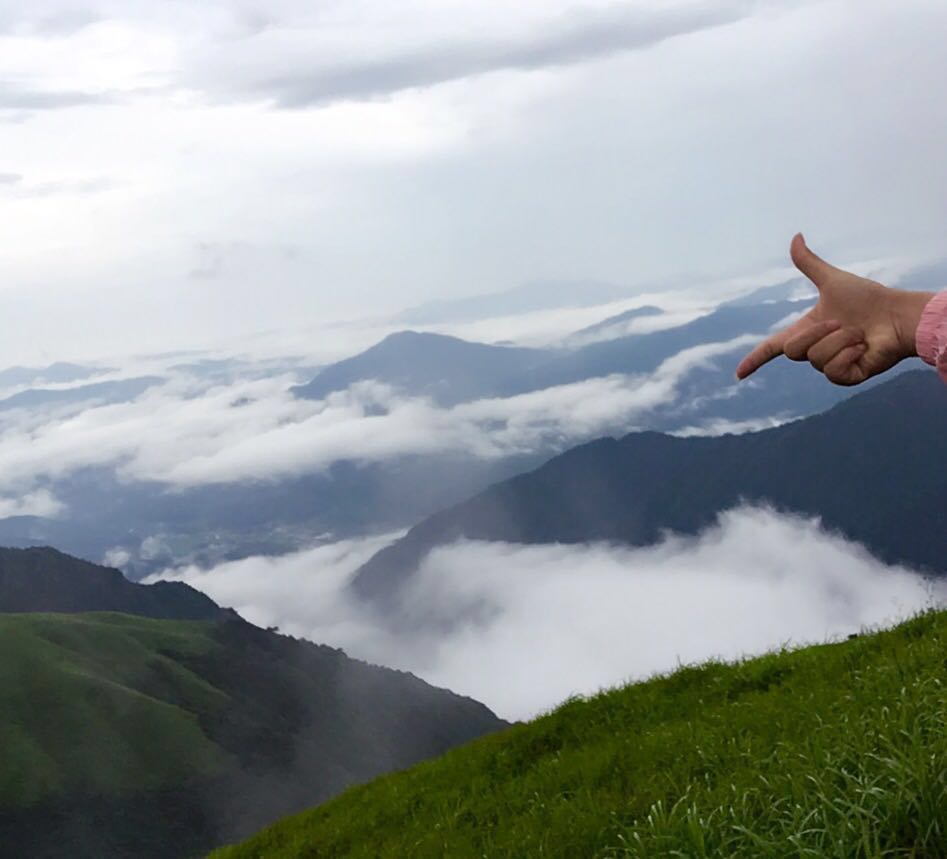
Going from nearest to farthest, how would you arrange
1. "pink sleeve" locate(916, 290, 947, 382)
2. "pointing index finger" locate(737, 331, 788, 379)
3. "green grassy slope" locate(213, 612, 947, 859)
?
"pink sleeve" locate(916, 290, 947, 382)
"pointing index finger" locate(737, 331, 788, 379)
"green grassy slope" locate(213, 612, 947, 859)

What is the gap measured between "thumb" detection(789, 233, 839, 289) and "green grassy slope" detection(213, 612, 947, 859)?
281 centimetres

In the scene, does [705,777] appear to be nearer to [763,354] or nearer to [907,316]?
[763,354]

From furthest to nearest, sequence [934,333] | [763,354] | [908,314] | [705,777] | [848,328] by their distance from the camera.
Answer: [705,777] → [763,354] → [848,328] → [908,314] → [934,333]

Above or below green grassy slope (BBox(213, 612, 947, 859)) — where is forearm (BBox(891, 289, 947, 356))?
above

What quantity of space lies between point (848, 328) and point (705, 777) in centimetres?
583

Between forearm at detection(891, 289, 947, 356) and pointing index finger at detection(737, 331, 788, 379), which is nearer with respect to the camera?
forearm at detection(891, 289, 947, 356)

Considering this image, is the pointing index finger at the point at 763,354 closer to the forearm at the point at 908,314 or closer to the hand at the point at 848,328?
the hand at the point at 848,328

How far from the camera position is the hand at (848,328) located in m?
5.21

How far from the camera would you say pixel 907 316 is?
17.1 feet

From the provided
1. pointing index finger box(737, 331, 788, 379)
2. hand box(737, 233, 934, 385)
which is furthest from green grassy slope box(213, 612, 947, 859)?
pointing index finger box(737, 331, 788, 379)

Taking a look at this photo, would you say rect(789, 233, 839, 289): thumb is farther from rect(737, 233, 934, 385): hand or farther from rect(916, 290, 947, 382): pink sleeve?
rect(916, 290, 947, 382): pink sleeve

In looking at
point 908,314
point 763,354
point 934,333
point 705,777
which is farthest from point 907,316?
point 705,777

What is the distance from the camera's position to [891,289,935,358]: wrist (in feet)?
16.9

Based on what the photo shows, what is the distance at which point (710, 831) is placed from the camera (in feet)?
20.7
